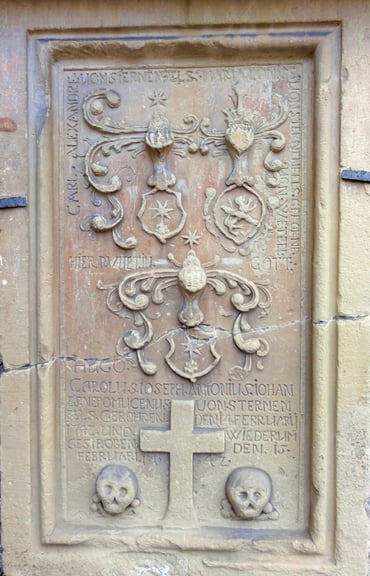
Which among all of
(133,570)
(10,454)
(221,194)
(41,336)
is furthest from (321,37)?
(133,570)

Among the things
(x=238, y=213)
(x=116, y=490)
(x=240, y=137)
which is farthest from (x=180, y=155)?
(x=116, y=490)

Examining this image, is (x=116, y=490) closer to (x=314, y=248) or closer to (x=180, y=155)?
(x=314, y=248)

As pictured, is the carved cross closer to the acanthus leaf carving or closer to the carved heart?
the acanthus leaf carving

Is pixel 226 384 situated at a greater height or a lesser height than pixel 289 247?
lesser

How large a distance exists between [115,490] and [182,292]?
103 centimetres

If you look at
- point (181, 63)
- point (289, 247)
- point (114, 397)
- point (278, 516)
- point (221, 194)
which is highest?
point (181, 63)

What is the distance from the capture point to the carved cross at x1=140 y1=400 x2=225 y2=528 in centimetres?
252

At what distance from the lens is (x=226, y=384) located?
255 cm

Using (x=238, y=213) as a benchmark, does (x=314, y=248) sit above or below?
below

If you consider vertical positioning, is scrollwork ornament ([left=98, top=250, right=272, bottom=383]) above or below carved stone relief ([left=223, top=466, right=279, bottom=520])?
above

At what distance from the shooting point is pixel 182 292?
8.30ft

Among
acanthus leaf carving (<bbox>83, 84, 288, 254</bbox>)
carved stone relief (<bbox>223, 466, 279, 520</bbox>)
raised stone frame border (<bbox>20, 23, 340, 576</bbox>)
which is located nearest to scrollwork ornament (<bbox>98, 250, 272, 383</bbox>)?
acanthus leaf carving (<bbox>83, 84, 288, 254</bbox>)

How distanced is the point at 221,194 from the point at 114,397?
3.80 ft

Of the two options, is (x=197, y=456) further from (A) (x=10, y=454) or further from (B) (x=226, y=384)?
(A) (x=10, y=454)
